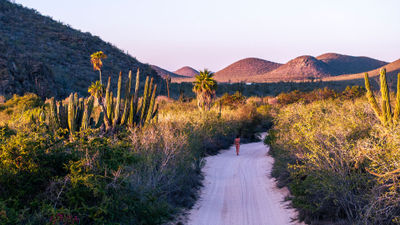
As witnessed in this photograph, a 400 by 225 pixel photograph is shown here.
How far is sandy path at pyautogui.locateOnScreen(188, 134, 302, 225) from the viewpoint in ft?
31.9

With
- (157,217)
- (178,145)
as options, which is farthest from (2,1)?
(157,217)

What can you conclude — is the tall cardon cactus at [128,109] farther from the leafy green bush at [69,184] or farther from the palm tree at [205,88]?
the palm tree at [205,88]

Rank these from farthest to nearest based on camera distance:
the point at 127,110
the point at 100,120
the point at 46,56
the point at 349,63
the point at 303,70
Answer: the point at 349,63, the point at 303,70, the point at 46,56, the point at 100,120, the point at 127,110

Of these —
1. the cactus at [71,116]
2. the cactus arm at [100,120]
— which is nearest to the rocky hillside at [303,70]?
the cactus arm at [100,120]

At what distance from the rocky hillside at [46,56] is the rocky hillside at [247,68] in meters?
69.6

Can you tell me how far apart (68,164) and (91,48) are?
52749mm

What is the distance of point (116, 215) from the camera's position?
22.0 ft

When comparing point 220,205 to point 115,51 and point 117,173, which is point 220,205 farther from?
point 115,51

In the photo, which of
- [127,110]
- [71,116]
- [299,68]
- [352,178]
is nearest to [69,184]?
[71,116]

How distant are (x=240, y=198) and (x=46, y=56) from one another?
3989 cm

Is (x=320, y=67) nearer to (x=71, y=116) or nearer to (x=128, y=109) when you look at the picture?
(x=128, y=109)

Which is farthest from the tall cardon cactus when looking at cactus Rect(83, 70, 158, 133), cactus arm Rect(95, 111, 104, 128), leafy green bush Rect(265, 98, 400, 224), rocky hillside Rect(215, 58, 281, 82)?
rocky hillside Rect(215, 58, 281, 82)

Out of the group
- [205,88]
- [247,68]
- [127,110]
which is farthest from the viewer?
[247,68]

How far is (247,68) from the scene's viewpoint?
133 meters
